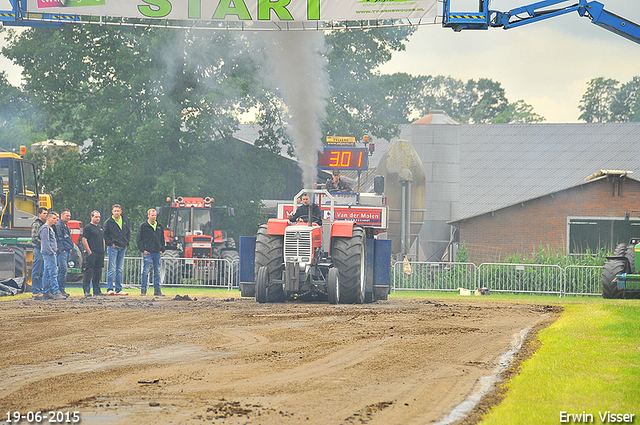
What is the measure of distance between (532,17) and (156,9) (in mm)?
8370

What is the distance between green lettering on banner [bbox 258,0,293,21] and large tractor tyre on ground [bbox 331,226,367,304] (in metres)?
4.88

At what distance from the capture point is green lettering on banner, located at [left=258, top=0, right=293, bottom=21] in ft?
56.5


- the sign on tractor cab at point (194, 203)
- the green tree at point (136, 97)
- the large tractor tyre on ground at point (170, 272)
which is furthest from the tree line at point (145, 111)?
the large tractor tyre on ground at point (170, 272)

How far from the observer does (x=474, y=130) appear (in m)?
50.7

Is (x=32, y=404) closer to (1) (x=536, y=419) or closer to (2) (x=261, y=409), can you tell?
(2) (x=261, y=409)

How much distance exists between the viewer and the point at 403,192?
33094 millimetres

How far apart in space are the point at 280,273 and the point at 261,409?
9.87 m

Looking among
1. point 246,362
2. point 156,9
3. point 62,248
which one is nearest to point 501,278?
point 156,9

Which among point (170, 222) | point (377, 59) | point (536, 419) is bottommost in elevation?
point (536, 419)

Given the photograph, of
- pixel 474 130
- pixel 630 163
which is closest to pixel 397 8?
pixel 630 163

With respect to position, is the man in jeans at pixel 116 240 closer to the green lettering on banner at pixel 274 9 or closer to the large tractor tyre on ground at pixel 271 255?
the large tractor tyre on ground at pixel 271 255

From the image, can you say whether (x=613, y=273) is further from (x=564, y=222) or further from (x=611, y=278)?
(x=564, y=222)

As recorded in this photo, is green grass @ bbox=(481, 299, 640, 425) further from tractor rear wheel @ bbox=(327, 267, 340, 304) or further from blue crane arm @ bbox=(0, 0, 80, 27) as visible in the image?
blue crane arm @ bbox=(0, 0, 80, 27)

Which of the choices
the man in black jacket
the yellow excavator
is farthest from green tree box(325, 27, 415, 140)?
the man in black jacket
